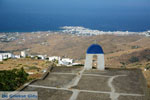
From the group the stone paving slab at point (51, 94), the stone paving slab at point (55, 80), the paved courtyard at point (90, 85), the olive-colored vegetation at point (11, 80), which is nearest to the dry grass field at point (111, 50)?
the paved courtyard at point (90, 85)

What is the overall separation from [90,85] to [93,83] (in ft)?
1.46

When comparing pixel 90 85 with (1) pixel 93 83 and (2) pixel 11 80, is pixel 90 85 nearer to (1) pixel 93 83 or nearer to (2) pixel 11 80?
(1) pixel 93 83

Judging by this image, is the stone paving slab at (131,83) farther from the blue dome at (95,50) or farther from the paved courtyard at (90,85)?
the blue dome at (95,50)

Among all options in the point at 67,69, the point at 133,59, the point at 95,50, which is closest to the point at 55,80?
the point at 67,69

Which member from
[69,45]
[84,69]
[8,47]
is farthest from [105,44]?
[84,69]

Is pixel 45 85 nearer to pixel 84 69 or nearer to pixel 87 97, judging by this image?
pixel 87 97

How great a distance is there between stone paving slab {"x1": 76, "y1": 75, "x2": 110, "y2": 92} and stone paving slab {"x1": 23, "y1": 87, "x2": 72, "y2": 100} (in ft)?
3.96

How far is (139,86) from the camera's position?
42.1 ft

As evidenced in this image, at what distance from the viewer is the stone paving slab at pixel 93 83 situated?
40.8 ft

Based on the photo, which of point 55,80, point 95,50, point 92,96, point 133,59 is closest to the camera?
point 92,96

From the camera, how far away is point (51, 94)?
37.8ft

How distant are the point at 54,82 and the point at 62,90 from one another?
4.78 ft

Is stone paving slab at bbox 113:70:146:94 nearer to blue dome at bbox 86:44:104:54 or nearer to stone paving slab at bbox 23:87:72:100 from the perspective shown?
blue dome at bbox 86:44:104:54

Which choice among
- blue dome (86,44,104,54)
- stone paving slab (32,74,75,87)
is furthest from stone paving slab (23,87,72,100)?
blue dome (86,44,104,54)
